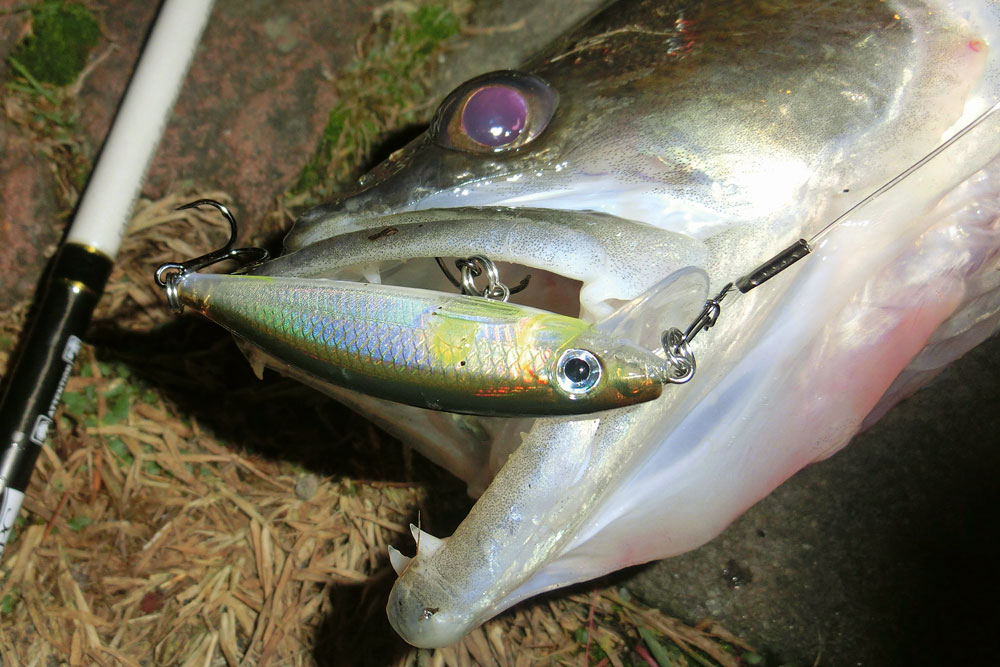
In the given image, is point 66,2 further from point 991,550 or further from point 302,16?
point 991,550

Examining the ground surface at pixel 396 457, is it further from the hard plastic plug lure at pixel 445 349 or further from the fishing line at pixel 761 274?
the hard plastic plug lure at pixel 445 349

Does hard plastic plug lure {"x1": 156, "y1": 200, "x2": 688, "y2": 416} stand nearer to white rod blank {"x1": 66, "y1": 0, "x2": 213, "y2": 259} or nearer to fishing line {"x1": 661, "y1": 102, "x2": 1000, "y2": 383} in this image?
fishing line {"x1": 661, "y1": 102, "x2": 1000, "y2": 383}

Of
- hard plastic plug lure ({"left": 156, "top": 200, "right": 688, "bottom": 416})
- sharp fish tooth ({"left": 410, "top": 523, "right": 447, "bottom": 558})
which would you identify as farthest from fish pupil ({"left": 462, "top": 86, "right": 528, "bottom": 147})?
sharp fish tooth ({"left": 410, "top": 523, "right": 447, "bottom": 558})

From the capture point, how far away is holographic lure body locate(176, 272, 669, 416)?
921 millimetres

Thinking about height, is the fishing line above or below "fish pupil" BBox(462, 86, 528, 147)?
below

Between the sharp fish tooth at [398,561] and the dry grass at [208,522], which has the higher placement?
the dry grass at [208,522]

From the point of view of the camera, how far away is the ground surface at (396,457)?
6.00ft

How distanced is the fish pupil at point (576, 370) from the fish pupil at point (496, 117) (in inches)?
19.3

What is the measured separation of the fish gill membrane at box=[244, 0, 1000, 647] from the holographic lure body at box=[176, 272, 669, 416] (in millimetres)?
114

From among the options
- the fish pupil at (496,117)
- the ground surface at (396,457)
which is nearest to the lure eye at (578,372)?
the fish pupil at (496,117)

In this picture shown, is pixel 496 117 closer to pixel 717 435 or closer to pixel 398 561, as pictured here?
pixel 717 435

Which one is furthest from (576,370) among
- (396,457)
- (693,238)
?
(396,457)

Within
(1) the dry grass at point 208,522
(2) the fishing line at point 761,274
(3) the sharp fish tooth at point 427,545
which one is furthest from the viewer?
(1) the dry grass at point 208,522

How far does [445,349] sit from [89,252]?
1465 millimetres
